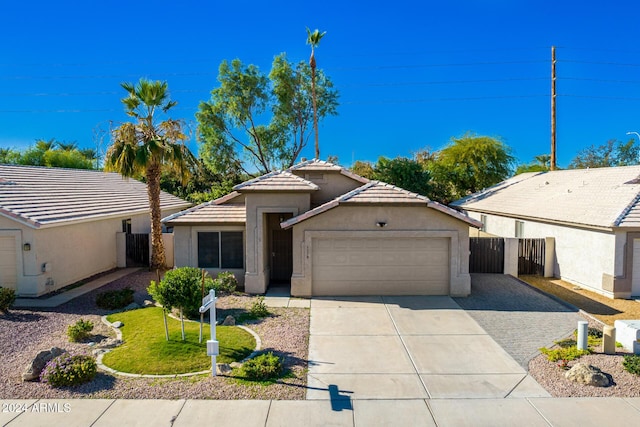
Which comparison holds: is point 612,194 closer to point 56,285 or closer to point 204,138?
point 56,285

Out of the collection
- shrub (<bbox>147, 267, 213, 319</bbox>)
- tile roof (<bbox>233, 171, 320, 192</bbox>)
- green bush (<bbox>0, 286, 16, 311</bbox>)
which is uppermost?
tile roof (<bbox>233, 171, 320, 192</bbox>)

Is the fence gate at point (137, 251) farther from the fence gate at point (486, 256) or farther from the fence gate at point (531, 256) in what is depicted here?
the fence gate at point (531, 256)

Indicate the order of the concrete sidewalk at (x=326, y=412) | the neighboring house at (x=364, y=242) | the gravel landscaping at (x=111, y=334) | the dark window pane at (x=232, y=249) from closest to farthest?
1. the concrete sidewalk at (x=326, y=412)
2. the gravel landscaping at (x=111, y=334)
3. the neighboring house at (x=364, y=242)
4. the dark window pane at (x=232, y=249)

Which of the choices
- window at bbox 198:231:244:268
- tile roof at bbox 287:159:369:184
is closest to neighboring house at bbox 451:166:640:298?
tile roof at bbox 287:159:369:184

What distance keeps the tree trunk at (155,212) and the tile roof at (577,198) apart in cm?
1613

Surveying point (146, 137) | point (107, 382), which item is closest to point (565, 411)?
point (107, 382)

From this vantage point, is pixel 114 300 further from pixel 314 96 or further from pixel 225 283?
pixel 314 96

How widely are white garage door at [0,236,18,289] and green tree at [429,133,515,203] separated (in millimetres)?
30465

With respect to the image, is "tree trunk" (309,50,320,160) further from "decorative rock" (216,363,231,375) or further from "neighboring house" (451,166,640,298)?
"decorative rock" (216,363,231,375)

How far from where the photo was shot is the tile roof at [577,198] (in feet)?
46.6

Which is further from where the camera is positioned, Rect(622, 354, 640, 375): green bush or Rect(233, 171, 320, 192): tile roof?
Rect(233, 171, 320, 192): tile roof

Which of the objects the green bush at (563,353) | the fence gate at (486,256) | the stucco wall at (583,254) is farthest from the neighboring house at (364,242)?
the stucco wall at (583,254)

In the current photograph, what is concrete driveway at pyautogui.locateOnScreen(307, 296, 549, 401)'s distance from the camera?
7043mm

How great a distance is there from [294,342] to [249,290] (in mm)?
5009
